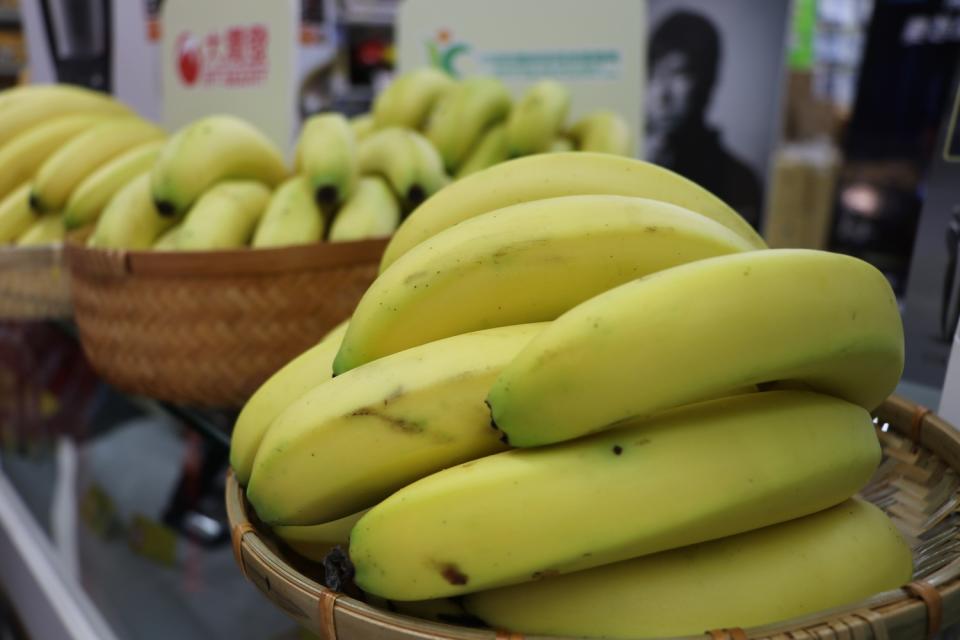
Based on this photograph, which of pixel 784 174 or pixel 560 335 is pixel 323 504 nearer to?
pixel 560 335

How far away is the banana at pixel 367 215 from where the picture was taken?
0.84 m

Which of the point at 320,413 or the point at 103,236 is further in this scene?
the point at 103,236

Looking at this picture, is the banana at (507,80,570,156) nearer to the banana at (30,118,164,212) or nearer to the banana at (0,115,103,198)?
the banana at (30,118,164,212)

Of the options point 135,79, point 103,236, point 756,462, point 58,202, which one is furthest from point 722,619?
point 135,79

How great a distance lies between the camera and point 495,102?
1.04 meters

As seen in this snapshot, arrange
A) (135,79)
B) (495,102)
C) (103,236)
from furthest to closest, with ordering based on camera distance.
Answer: (135,79), (495,102), (103,236)

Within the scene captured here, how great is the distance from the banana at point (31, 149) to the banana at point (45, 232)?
119 mm

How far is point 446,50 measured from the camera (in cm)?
130

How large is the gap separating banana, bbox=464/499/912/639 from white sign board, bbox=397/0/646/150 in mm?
905

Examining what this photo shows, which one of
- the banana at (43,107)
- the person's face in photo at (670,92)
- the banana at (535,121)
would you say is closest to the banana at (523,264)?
the banana at (535,121)

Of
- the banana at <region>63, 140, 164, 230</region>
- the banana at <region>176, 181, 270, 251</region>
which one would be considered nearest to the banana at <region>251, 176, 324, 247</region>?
the banana at <region>176, 181, 270, 251</region>

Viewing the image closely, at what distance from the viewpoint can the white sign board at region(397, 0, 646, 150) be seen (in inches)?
47.6

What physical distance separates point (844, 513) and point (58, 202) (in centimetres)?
106

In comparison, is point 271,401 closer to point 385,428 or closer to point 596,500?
point 385,428
